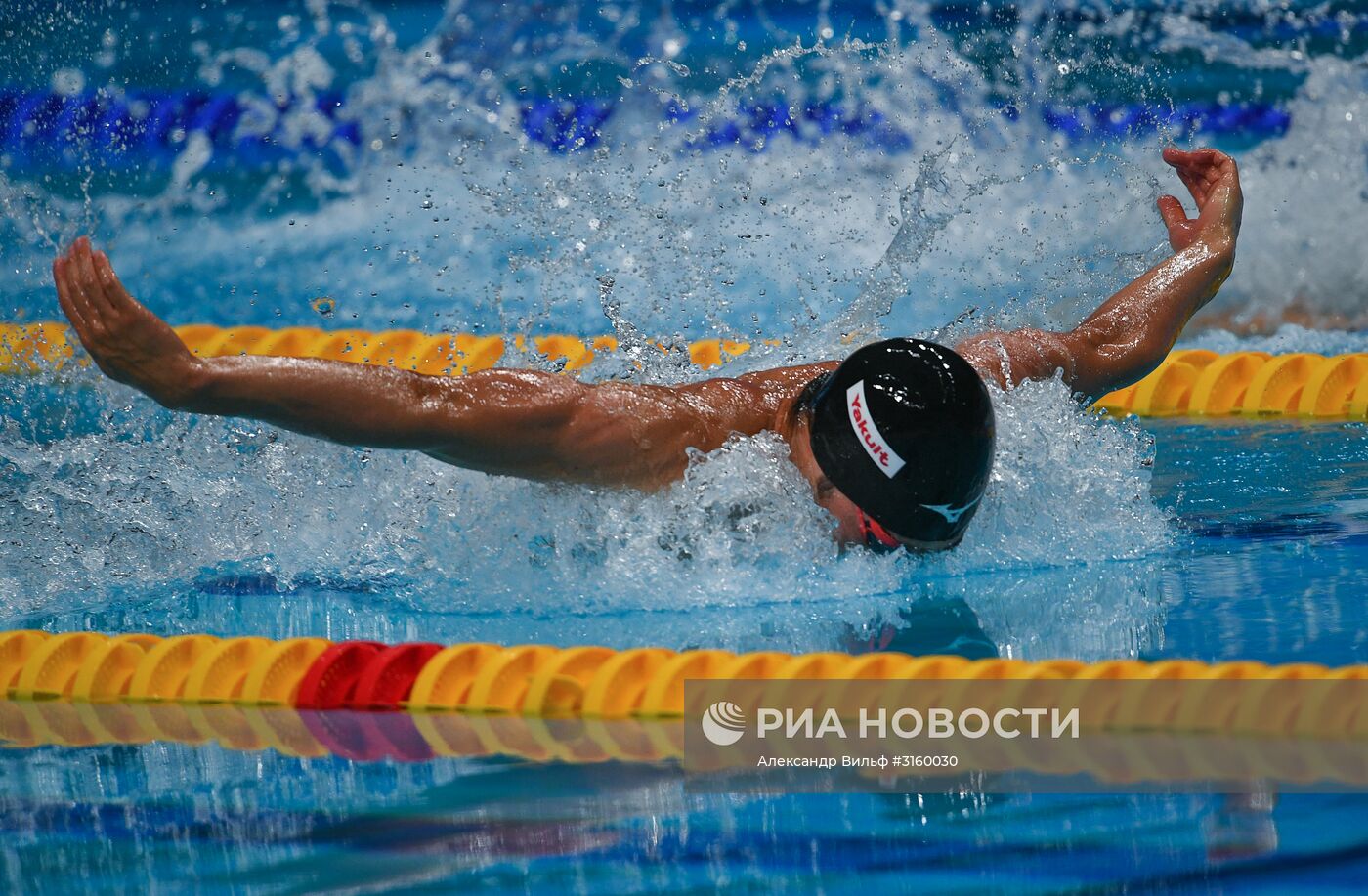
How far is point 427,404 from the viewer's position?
262 centimetres

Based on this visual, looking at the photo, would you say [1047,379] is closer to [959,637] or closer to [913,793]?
[959,637]

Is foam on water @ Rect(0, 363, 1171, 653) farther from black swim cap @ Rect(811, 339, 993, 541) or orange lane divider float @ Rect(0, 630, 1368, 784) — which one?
orange lane divider float @ Rect(0, 630, 1368, 784)

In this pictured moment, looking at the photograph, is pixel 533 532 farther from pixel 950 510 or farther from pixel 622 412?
pixel 950 510

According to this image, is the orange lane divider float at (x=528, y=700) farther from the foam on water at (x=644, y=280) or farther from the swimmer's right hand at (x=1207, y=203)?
the swimmer's right hand at (x=1207, y=203)

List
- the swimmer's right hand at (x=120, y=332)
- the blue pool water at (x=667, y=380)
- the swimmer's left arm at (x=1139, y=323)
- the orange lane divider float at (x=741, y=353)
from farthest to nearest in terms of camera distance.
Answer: the orange lane divider float at (x=741, y=353), the swimmer's left arm at (x=1139, y=323), the swimmer's right hand at (x=120, y=332), the blue pool water at (x=667, y=380)

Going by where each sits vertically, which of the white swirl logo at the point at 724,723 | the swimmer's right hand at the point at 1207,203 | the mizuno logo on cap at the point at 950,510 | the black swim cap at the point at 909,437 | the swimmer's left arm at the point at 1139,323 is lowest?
the white swirl logo at the point at 724,723

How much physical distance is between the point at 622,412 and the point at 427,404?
393 millimetres

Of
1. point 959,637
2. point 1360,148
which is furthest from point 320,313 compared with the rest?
point 1360,148

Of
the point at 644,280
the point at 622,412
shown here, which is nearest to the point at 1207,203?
the point at 622,412

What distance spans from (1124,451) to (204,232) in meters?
5.72

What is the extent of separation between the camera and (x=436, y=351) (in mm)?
5445

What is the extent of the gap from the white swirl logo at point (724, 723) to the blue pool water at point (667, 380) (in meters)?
0.16

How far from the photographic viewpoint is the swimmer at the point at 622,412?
247 cm

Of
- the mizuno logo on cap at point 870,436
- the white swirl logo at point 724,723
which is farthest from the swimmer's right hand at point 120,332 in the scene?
the mizuno logo on cap at point 870,436
